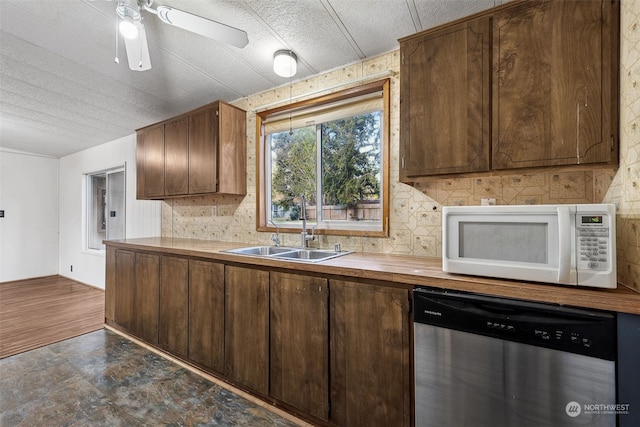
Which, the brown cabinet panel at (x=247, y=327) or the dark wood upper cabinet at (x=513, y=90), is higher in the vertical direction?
the dark wood upper cabinet at (x=513, y=90)

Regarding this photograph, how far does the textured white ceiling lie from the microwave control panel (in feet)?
4.51

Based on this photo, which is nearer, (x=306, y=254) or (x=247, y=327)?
(x=247, y=327)

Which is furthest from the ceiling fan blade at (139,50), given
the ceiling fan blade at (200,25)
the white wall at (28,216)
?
the white wall at (28,216)

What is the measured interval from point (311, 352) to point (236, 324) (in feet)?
2.15

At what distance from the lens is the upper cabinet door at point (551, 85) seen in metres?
1.27

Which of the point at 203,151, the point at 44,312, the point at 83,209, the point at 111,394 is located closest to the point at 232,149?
the point at 203,151

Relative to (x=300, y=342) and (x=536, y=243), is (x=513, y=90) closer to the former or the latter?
(x=536, y=243)

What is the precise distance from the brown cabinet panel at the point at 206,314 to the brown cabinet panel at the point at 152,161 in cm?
148

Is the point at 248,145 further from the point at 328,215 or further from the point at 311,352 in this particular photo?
the point at 311,352

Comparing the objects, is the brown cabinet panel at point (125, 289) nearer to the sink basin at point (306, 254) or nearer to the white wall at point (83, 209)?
the white wall at point (83, 209)

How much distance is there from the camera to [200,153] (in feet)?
9.50

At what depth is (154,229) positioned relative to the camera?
4023 millimetres

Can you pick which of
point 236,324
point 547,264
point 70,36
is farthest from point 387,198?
point 70,36

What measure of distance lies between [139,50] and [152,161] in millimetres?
2016
